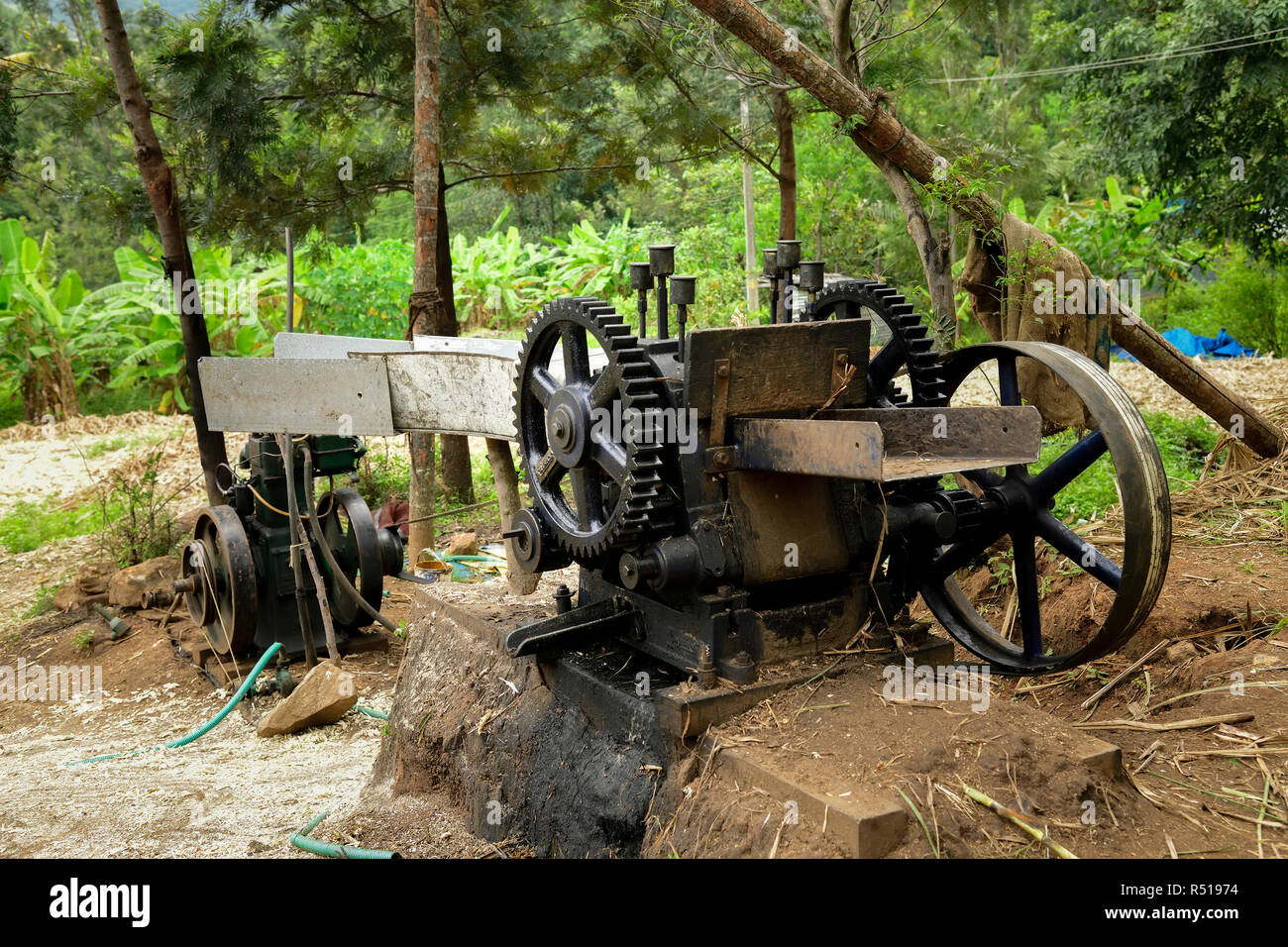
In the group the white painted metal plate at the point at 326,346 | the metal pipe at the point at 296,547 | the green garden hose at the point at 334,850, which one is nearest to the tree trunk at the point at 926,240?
the white painted metal plate at the point at 326,346

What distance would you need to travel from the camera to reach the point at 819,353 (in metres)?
3.87

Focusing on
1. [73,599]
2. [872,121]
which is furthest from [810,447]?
[73,599]

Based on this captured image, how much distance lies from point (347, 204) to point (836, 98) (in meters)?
5.16

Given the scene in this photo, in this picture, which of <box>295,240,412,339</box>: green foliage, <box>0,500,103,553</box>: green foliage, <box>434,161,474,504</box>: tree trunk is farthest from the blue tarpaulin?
<box>0,500,103,553</box>: green foliage

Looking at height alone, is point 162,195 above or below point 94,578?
above

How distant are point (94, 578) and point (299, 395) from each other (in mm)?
4625

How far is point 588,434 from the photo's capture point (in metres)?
4.07

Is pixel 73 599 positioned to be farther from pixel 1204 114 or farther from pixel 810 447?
pixel 1204 114

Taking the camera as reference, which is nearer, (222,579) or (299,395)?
(299,395)

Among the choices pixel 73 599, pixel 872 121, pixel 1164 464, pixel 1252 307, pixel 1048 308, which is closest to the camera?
pixel 1048 308

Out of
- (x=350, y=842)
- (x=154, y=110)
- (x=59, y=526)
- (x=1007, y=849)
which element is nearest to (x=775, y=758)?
(x=1007, y=849)

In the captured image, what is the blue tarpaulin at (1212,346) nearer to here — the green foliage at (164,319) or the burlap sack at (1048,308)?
the burlap sack at (1048,308)

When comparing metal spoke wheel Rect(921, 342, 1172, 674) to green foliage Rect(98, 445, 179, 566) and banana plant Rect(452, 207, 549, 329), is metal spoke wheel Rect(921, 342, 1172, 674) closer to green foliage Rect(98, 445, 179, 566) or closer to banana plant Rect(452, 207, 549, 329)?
green foliage Rect(98, 445, 179, 566)

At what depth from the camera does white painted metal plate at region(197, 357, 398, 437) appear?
232 inches
